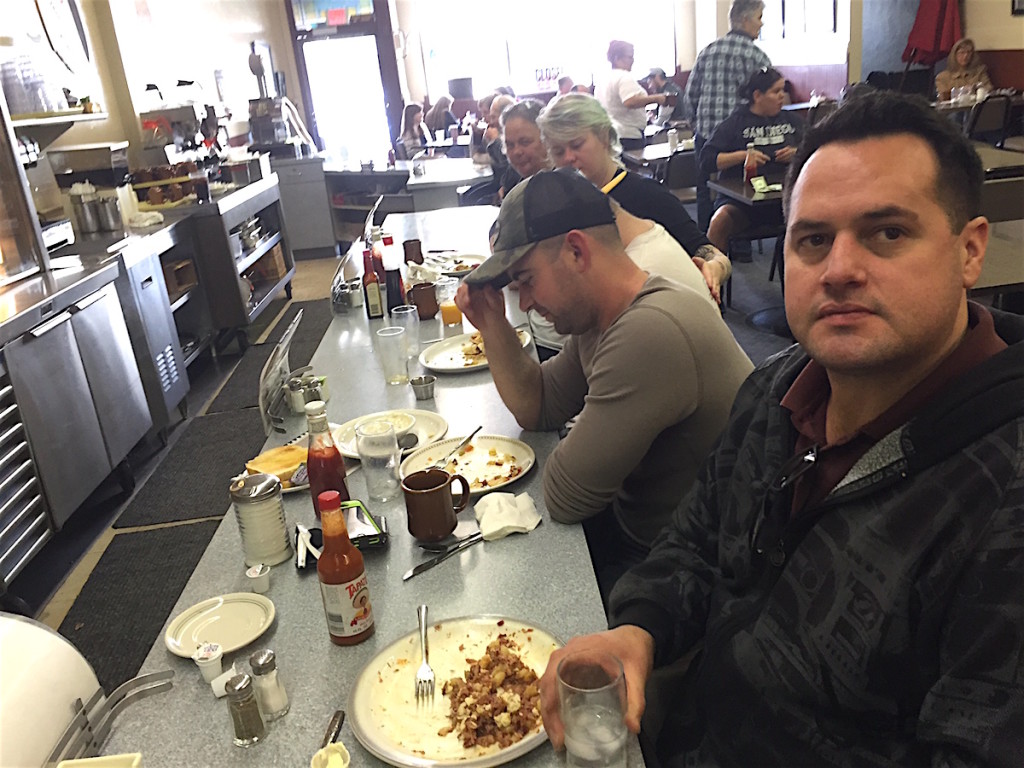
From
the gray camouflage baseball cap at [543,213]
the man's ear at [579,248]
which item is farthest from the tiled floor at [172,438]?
the man's ear at [579,248]

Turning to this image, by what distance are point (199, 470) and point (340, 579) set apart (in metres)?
2.88

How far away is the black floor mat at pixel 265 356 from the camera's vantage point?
460 centimetres

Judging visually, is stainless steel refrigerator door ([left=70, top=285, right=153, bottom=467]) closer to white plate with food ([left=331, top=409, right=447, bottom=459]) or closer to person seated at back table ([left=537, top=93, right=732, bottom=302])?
white plate with food ([left=331, top=409, right=447, bottom=459])

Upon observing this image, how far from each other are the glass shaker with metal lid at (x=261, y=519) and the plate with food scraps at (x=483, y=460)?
1.17 feet

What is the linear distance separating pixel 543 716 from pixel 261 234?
5758 mm

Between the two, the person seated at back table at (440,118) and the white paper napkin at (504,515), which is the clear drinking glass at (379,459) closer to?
the white paper napkin at (504,515)

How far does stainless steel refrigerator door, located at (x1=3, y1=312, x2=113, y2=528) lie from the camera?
2.87 metres

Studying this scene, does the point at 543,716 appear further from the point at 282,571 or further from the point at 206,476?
the point at 206,476

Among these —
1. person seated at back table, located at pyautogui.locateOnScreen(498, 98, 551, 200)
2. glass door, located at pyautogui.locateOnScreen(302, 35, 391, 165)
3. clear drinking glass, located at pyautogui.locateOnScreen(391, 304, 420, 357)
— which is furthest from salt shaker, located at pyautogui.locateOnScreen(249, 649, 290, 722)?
glass door, located at pyautogui.locateOnScreen(302, 35, 391, 165)

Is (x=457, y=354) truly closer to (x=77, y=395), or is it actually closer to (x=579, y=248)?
(x=579, y=248)

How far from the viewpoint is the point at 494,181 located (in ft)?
17.9

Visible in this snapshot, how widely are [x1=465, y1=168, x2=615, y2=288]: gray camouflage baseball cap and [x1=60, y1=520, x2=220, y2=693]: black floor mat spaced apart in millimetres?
1521

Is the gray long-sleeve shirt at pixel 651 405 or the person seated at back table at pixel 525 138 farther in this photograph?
the person seated at back table at pixel 525 138

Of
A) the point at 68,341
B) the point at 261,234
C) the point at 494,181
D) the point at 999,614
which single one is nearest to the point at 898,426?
the point at 999,614
